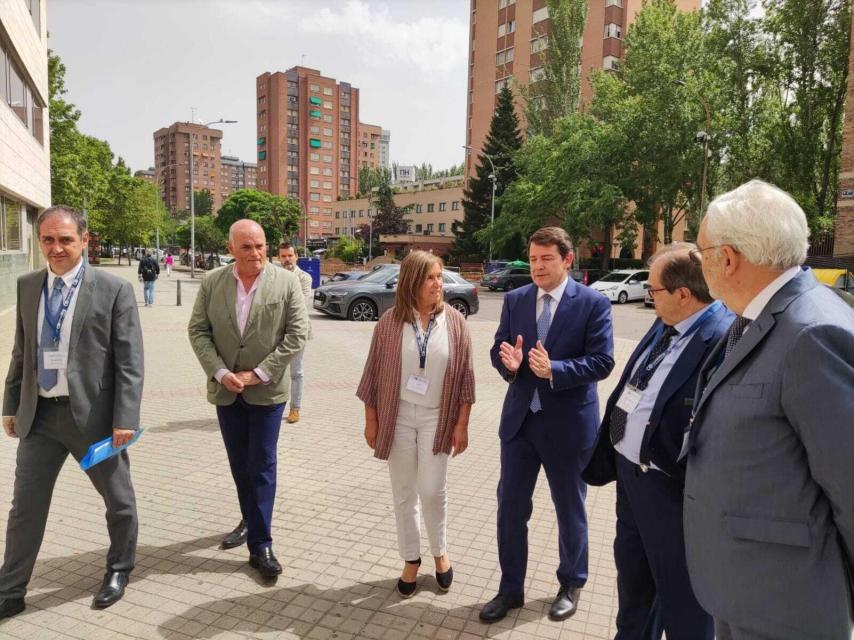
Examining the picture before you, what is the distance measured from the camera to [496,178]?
174 ft

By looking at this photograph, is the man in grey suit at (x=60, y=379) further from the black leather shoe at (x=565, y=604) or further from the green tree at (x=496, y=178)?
the green tree at (x=496, y=178)

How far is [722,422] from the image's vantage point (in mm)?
1778

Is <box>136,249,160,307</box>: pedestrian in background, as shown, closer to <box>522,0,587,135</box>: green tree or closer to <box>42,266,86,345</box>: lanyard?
<box>42,266,86,345</box>: lanyard

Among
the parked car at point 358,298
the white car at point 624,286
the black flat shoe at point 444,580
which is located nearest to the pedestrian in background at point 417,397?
the black flat shoe at point 444,580

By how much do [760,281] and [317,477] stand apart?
14.2ft

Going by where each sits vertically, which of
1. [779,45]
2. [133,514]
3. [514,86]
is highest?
[514,86]

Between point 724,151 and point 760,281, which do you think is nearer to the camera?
point 760,281

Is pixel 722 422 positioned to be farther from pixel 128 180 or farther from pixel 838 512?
pixel 128 180

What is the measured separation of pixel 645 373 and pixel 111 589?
9.75 feet

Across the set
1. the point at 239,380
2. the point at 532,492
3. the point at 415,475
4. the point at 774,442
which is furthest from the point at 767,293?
the point at 239,380

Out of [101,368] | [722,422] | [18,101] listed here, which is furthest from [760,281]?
[18,101]

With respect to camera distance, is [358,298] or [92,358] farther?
[358,298]

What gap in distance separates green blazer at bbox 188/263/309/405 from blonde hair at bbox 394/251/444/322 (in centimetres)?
79

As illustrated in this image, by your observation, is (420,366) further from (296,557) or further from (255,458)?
(296,557)
